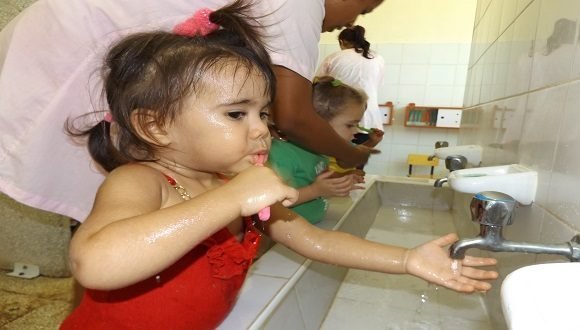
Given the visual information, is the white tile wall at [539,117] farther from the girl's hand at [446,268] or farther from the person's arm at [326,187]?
the person's arm at [326,187]

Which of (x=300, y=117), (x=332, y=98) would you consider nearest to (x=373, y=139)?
(x=332, y=98)

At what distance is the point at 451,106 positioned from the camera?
3365 mm

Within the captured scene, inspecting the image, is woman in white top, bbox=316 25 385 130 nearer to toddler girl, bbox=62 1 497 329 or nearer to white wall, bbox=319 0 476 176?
white wall, bbox=319 0 476 176

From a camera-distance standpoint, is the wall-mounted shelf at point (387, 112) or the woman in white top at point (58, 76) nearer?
the woman in white top at point (58, 76)

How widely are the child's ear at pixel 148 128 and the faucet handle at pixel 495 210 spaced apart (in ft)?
1.51

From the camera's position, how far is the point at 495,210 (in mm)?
524

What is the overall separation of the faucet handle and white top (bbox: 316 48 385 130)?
2.17 meters

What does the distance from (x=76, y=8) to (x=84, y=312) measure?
0.51m

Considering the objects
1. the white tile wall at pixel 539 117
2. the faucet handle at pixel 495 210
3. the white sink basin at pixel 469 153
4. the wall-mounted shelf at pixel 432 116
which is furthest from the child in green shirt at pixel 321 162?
the wall-mounted shelf at pixel 432 116

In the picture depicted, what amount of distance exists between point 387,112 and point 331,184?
7.87ft

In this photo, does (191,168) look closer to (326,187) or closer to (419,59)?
(326,187)

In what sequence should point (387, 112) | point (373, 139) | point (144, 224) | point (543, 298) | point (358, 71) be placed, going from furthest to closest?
point (387, 112), point (358, 71), point (373, 139), point (144, 224), point (543, 298)

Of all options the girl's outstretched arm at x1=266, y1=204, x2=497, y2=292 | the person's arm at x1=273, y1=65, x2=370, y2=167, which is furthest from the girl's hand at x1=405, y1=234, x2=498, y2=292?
the person's arm at x1=273, y1=65, x2=370, y2=167

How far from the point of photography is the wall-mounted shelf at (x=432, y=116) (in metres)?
3.28
